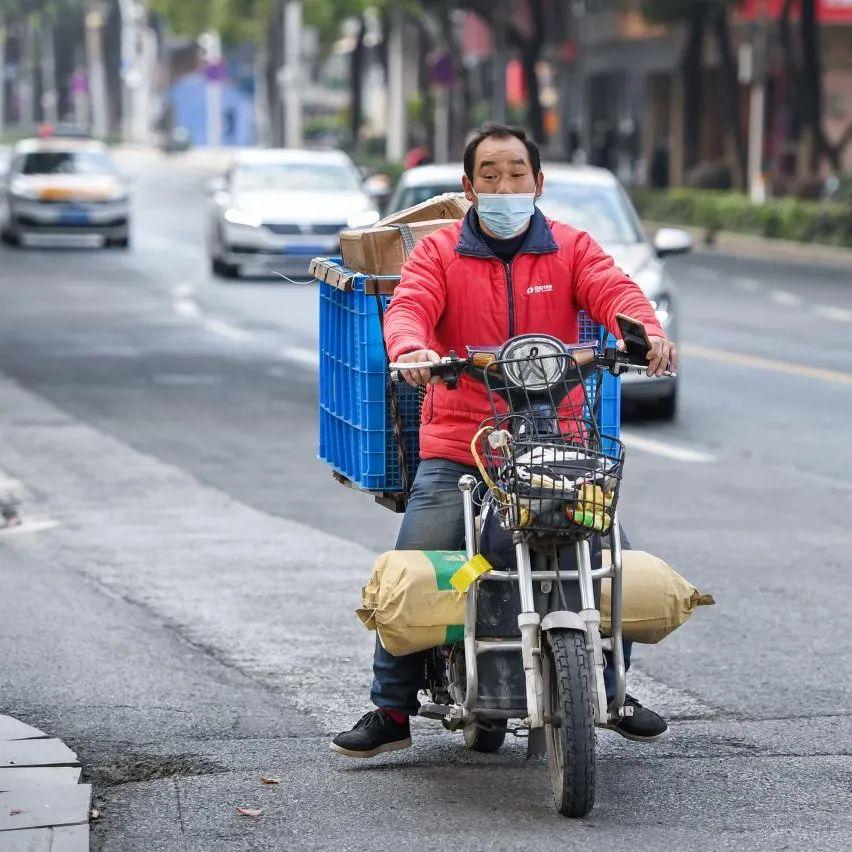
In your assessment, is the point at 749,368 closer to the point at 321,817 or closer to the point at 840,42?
the point at 321,817

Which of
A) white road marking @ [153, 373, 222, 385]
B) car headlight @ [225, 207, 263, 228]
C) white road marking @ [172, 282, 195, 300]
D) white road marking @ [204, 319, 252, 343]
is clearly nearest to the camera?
white road marking @ [153, 373, 222, 385]

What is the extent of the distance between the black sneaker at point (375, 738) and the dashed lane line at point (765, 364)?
1195 centimetres

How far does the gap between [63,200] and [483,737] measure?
96.3ft

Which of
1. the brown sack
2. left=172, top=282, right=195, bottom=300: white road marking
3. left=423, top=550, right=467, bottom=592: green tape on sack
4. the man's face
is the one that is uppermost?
the man's face

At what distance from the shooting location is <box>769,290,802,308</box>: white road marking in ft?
84.2

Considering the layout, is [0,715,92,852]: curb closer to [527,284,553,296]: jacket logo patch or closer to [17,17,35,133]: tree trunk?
[527,284,553,296]: jacket logo patch

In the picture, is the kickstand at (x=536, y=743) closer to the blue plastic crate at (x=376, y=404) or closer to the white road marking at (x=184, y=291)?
the blue plastic crate at (x=376, y=404)

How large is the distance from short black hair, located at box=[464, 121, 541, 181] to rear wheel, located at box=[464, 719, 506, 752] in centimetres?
151

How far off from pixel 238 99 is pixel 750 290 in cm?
10307

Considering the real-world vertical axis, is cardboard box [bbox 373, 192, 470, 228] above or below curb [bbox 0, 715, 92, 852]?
above

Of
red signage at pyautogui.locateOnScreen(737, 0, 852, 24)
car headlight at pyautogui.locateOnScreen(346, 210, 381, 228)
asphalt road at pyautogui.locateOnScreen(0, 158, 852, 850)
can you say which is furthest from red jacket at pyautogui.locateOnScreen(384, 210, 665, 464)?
red signage at pyautogui.locateOnScreen(737, 0, 852, 24)

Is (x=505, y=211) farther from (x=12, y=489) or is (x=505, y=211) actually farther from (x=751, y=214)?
(x=751, y=214)

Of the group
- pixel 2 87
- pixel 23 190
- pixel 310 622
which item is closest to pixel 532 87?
pixel 23 190

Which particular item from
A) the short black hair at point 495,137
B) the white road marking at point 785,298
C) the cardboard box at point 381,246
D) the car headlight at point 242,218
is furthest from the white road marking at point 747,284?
the short black hair at point 495,137
